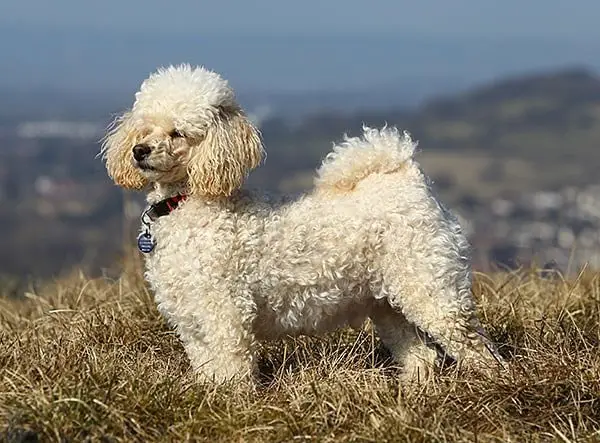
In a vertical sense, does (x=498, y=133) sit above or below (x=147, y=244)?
below

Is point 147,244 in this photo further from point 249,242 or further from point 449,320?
point 449,320

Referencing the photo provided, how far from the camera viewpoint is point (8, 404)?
402 centimetres

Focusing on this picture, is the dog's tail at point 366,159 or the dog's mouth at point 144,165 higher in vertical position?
the dog's mouth at point 144,165

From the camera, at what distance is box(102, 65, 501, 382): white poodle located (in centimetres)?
473

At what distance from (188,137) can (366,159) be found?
89 centimetres

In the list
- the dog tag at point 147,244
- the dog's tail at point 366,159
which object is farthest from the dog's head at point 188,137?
the dog's tail at point 366,159

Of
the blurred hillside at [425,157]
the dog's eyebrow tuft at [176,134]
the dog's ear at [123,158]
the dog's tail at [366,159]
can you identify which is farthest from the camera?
the blurred hillside at [425,157]

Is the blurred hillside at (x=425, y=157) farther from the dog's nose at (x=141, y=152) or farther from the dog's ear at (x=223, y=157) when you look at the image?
the dog's nose at (x=141, y=152)

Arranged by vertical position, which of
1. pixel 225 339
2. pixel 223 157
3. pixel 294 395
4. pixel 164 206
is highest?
pixel 223 157

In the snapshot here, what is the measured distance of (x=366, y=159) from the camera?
5.05 metres

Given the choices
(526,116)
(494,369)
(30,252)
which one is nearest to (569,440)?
(494,369)

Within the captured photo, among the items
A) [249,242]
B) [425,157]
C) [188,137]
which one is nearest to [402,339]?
[249,242]

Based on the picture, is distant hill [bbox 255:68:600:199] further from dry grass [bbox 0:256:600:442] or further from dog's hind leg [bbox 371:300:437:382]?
dry grass [bbox 0:256:600:442]

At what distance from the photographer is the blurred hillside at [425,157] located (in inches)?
1775
